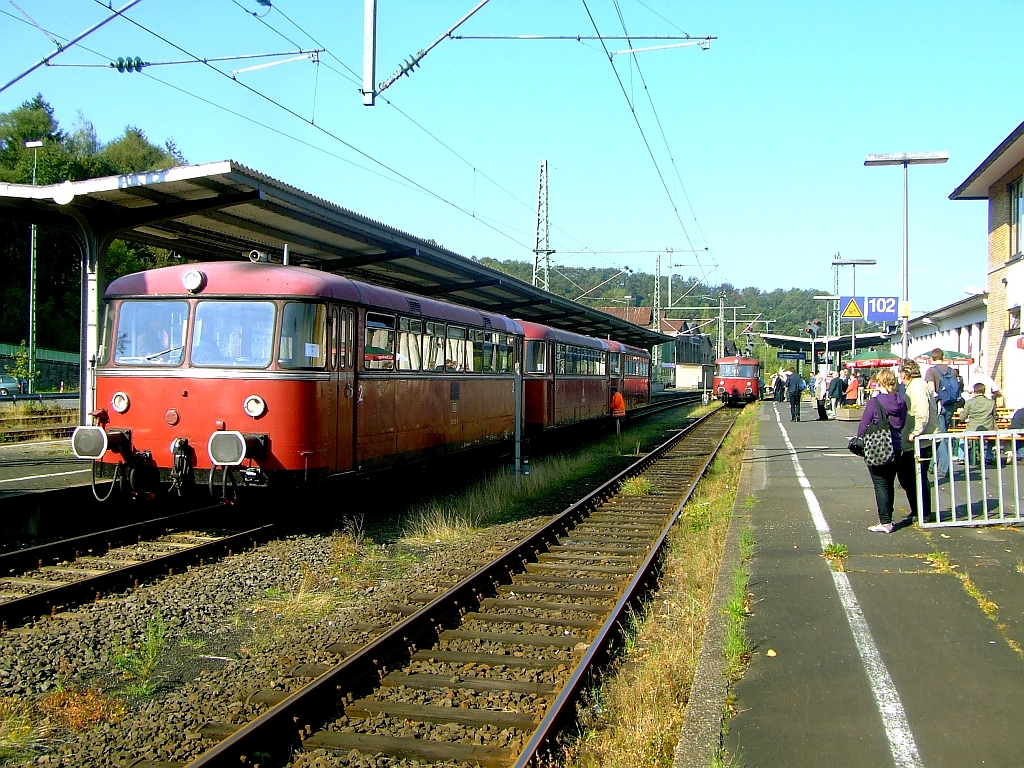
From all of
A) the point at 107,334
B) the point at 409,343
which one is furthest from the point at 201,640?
the point at 409,343

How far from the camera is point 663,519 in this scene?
39.6ft

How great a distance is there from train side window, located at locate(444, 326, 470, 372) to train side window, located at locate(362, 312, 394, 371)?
2177 mm

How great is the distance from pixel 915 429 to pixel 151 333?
27.6ft

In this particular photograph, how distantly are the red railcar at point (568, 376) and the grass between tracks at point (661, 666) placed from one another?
10.0 m

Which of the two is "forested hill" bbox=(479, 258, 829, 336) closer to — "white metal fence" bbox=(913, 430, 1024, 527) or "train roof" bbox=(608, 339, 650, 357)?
"train roof" bbox=(608, 339, 650, 357)

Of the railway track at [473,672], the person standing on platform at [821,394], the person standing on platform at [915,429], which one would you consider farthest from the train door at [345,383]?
the person standing on platform at [821,394]

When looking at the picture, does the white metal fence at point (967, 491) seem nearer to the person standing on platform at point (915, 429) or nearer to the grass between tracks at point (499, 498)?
the person standing on platform at point (915, 429)

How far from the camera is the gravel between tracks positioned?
192 inches

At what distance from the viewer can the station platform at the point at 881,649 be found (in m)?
4.39

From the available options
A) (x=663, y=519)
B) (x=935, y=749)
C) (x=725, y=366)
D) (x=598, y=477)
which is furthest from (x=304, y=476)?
(x=725, y=366)

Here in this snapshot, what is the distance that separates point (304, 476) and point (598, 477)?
8.52m

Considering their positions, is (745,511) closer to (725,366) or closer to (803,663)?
(803,663)

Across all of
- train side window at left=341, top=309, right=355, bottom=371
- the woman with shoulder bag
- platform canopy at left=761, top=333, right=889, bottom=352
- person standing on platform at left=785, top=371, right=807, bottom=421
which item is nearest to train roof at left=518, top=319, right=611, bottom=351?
person standing on platform at left=785, top=371, right=807, bottom=421

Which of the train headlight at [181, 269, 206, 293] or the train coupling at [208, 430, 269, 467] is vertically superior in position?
the train headlight at [181, 269, 206, 293]
